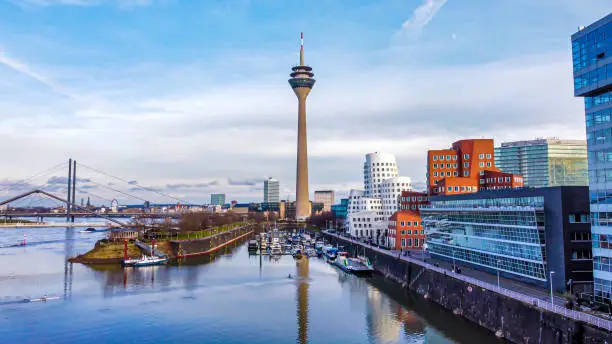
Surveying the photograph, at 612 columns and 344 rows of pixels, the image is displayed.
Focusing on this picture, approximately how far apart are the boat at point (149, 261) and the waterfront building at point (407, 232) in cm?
3188

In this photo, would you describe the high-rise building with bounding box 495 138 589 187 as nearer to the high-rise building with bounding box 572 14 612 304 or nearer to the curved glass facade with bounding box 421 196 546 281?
the curved glass facade with bounding box 421 196 546 281

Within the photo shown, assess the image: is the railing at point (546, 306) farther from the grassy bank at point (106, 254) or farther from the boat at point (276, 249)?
the grassy bank at point (106, 254)

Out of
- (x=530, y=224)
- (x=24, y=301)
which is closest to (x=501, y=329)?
(x=530, y=224)

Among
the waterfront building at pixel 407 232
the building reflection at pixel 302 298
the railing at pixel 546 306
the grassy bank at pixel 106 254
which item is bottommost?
the building reflection at pixel 302 298

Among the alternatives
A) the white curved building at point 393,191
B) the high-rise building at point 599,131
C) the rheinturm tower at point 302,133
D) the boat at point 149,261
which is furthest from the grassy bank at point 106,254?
the rheinturm tower at point 302,133

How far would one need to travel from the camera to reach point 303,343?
102 feet

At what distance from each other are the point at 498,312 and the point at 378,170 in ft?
264

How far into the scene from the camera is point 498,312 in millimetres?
30312

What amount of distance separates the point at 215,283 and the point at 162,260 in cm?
1910

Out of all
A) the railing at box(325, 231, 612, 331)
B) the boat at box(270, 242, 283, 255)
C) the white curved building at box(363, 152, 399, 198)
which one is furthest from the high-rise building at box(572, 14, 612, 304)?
the white curved building at box(363, 152, 399, 198)

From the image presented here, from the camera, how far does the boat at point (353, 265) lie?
60.8 metres

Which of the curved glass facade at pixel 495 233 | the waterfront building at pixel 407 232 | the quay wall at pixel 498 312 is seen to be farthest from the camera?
the waterfront building at pixel 407 232

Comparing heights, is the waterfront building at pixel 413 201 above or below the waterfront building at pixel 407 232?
above

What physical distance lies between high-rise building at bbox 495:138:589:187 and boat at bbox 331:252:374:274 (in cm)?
9567
